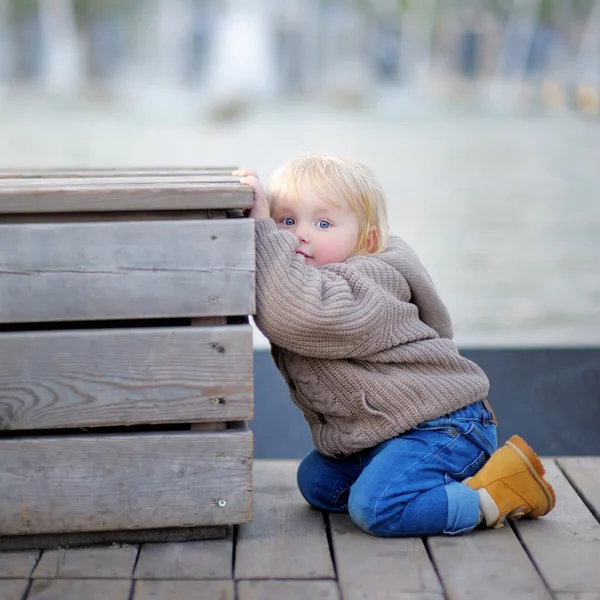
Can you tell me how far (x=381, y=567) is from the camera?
1.93m

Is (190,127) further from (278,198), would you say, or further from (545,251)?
(278,198)

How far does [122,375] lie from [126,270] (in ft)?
0.67

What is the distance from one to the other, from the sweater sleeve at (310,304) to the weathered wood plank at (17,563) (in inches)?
25.0

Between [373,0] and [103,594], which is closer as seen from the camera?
[103,594]

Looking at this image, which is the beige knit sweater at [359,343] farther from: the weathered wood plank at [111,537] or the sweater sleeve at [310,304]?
the weathered wood plank at [111,537]

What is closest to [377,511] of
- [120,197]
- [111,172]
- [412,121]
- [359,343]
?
[359,343]

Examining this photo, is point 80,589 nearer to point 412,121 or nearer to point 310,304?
point 310,304

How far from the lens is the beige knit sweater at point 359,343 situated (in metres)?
1.98

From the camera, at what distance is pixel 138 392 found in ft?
6.39

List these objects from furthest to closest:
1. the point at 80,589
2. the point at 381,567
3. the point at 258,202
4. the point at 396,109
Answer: the point at 396,109 < the point at 258,202 < the point at 381,567 < the point at 80,589

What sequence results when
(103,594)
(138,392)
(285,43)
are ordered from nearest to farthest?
(103,594)
(138,392)
(285,43)

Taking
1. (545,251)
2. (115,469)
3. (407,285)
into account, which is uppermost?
(407,285)

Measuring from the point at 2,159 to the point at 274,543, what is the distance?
11584 millimetres

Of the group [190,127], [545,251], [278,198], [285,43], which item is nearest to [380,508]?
[278,198]
